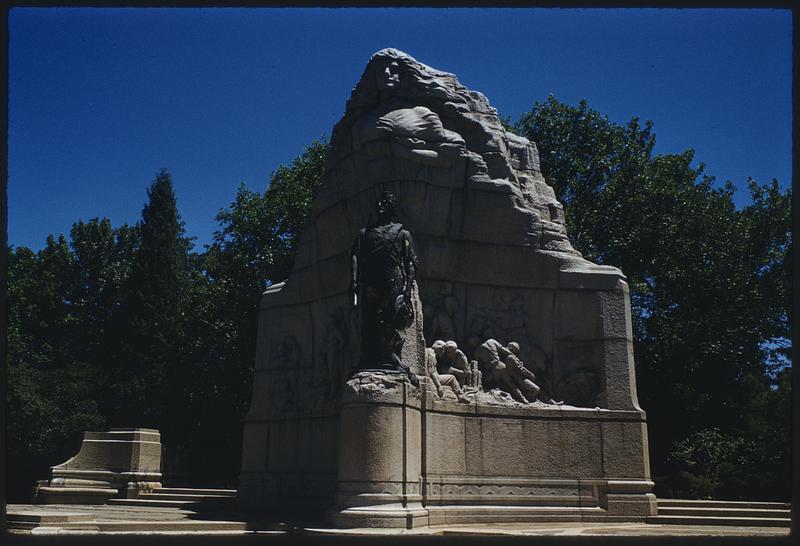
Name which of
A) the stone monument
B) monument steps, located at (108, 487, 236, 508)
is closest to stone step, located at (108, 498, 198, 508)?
monument steps, located at (108, 487, 236, 508)

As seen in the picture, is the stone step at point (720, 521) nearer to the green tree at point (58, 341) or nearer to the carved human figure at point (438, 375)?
the carved human figure at point (438, 375)

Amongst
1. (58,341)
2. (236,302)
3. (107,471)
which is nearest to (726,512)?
(107,471)

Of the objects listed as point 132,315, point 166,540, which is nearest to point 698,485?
point 166,540

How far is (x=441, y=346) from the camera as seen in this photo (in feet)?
49.6

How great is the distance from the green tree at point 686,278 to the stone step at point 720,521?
580 inches

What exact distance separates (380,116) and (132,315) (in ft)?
91.1

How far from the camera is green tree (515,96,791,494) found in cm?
3066

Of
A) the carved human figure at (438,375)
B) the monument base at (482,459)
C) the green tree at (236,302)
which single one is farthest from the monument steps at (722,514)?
the green tree at (236,302)

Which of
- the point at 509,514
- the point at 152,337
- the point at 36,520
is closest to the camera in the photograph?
the point at 36,520

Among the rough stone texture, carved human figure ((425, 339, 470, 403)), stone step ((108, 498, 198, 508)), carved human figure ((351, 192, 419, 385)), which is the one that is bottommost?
stone step ((108, 498, 198, 508))

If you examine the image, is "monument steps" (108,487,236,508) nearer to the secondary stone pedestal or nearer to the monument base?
the monument base

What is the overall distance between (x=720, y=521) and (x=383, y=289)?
21.9ft

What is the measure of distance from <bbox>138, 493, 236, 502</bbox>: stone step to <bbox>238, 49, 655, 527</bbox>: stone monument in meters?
1.89

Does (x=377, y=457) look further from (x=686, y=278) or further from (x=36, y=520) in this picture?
(x=686, y=278)
